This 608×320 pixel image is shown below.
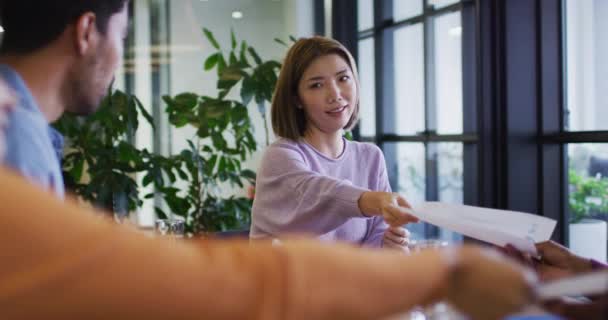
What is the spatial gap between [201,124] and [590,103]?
7.15ft

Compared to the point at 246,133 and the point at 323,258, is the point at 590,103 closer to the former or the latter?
the point at 246,133

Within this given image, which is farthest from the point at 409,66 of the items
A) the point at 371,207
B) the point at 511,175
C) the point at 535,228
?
the point at 535,228

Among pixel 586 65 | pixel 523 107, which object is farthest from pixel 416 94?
pixel 586 65

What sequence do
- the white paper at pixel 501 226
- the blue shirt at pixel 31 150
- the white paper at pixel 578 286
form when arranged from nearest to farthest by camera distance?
the white paper at pixel 578 286
the blue shirt at pixel 31 150
the white paper at pixel 501 226

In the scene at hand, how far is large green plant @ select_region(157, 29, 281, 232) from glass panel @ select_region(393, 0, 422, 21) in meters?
0.86

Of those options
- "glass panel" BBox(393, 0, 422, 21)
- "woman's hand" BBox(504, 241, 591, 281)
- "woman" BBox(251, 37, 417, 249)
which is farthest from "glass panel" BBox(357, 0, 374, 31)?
"woman's hand" BBox(504, 241, 591, 281)

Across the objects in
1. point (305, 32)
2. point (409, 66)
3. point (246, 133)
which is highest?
point (305, 32)

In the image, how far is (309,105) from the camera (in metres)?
2.17

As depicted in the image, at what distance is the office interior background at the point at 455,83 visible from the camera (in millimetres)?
2830

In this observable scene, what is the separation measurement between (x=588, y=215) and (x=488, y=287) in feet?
7.90

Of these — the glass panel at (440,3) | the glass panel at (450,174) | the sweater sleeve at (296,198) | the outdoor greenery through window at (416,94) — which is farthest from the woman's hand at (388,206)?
the glass panel at (440,3)

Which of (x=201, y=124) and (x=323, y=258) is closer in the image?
(x=323, y=258)

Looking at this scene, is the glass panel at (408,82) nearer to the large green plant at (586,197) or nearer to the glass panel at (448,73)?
the glass panel at (448,73)

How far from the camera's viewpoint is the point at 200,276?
0.59 meters
